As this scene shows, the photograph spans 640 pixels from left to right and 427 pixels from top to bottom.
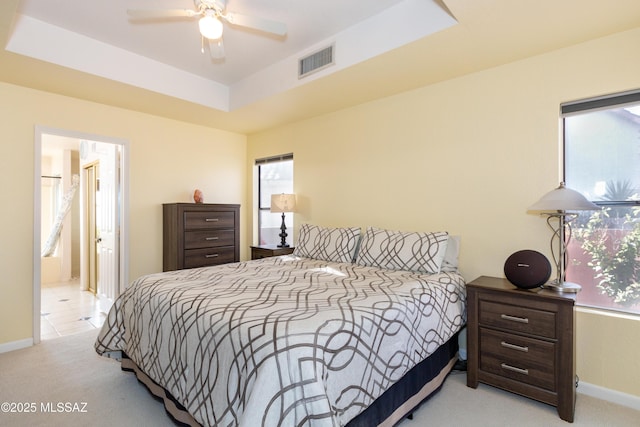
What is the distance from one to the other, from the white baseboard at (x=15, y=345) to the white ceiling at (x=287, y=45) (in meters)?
2.39

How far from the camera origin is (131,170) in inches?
Answer: 148

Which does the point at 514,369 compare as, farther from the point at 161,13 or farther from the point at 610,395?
the point at 161,13

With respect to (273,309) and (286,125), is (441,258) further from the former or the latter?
(286,125)

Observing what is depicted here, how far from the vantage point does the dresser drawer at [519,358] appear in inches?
79.1

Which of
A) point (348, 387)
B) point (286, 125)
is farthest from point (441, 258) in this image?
point (286, 125)

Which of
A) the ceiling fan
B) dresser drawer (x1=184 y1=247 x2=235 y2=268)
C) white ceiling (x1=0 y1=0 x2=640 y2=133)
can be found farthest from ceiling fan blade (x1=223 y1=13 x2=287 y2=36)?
dresser drawer (x1=184 y1=247 x2=235 y2=268)

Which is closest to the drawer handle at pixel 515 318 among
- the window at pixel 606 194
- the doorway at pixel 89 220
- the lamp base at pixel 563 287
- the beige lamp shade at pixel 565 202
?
the lamp base at pixel 563 287

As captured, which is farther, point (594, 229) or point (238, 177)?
point (238, 177)

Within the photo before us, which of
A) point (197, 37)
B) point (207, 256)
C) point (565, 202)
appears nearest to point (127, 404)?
point (207, 256)

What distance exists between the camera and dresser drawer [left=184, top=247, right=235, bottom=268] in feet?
12.4

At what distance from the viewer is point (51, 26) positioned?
2.54 metres

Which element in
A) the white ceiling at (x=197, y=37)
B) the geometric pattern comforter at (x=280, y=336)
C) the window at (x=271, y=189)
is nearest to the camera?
the geometric pattern comforter at (x=280, y=336)

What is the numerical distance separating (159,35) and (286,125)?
1893mm

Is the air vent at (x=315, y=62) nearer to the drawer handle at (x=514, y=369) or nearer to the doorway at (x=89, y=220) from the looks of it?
the doorway at (x=89, y=220)
